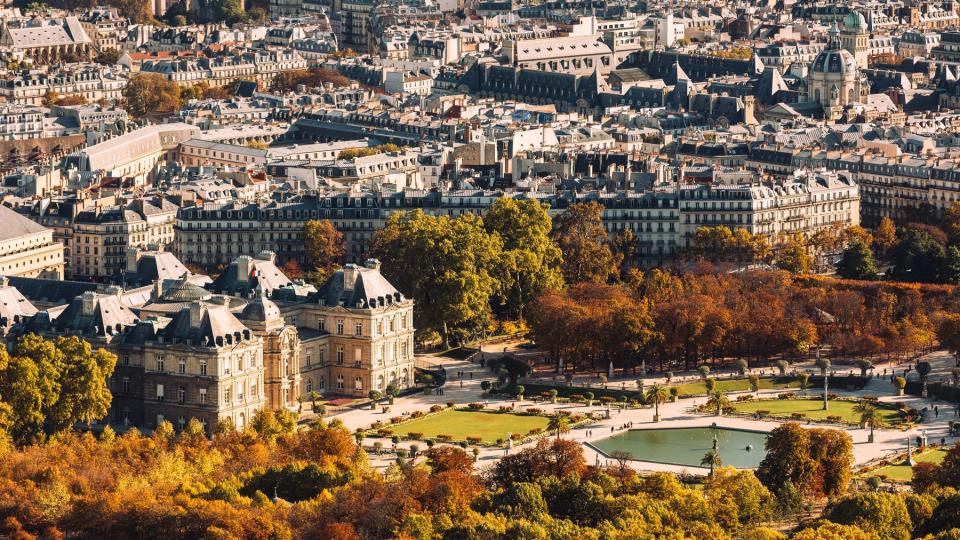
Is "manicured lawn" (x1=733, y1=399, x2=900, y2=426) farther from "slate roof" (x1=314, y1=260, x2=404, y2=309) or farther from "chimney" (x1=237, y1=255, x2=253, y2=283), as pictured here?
"chimney" (x1=237, y1=255, x2=253, y2=283)

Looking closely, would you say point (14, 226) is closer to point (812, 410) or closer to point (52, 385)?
point (52, 385)

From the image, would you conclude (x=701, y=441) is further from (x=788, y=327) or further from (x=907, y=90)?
(x=907, y=90)

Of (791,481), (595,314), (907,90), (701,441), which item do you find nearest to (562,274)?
(595,314)

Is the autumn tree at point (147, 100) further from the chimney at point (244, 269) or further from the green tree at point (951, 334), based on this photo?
the green tree at point (951, 334)

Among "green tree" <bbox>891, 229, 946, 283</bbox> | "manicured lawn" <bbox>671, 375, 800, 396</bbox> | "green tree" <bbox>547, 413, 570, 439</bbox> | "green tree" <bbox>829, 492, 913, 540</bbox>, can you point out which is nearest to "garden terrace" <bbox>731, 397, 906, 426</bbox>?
"manicured lawn" <bbox>671, 375, 800, 396</bbox>

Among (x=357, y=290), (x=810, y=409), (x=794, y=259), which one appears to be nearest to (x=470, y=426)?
(x=357, y=290)

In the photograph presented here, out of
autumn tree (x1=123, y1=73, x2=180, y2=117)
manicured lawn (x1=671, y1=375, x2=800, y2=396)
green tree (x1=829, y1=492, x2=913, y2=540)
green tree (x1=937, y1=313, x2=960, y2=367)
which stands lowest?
manicured lawn (x1=671, y1=375, x2=800, y2=396)
